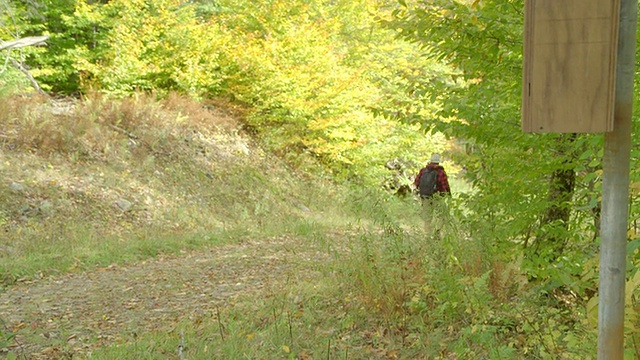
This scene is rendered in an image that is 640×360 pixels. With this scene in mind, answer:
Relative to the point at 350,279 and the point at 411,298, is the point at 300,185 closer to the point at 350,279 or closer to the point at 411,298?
the point at 350,279

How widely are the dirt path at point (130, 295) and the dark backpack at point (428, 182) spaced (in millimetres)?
2279

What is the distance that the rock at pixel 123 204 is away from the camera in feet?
36.1

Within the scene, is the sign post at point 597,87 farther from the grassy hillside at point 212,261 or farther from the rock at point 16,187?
the rock at point 16,187

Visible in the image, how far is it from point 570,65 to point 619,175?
445 mm

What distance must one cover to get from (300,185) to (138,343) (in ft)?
34.9

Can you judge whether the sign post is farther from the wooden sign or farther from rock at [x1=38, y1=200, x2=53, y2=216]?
Result: rock at [x1=38, y1=200, x2=53, y2=216]

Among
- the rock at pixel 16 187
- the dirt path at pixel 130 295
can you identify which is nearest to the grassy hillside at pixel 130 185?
the rock at pixel 16 187

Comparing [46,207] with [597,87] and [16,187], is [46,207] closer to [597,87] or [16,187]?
[16,187]

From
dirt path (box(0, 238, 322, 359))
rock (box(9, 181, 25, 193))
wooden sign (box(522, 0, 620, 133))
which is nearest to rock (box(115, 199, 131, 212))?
rock (box(9, 181, 25, 193))

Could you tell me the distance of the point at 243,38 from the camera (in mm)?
16109

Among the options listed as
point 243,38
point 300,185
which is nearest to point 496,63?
point 300,185

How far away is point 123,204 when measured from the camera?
11.1 m

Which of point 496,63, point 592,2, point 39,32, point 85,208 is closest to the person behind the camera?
point 592,2

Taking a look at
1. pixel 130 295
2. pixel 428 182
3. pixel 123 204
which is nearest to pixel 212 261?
pixel 130 295
